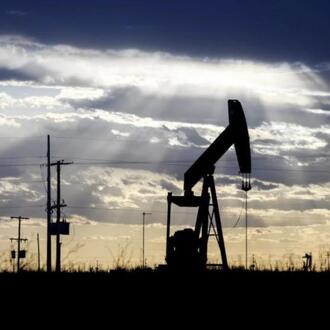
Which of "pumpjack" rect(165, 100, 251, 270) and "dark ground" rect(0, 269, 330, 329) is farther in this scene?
"pumpjack" rect(165, 100, 251, 270)

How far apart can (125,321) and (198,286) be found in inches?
350

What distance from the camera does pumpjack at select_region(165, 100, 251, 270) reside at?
30953 mm

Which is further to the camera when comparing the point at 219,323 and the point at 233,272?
the point at 233,272

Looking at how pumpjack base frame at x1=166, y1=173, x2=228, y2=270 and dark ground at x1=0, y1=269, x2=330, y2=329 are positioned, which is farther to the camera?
pumpjack base frame at x1=166, y1=173, x2=228, y2=270

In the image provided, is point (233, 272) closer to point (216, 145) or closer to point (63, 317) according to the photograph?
point (216, 145)

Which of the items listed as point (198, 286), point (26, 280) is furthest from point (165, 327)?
point (26, 280)

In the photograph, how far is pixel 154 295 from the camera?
69.6ft

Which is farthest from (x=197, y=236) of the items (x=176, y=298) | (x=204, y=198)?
(x=176, y=298)

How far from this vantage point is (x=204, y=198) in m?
32.2

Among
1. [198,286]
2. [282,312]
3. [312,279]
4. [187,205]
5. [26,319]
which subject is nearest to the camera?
[26,319]

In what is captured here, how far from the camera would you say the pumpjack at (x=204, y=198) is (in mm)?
30953

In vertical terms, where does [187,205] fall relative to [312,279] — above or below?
above

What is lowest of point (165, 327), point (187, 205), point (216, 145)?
point (165, 327)

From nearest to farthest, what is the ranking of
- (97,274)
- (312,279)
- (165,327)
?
(165,327)
(312,279)
(97,274)
